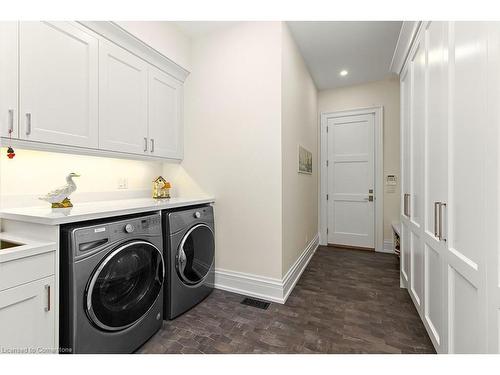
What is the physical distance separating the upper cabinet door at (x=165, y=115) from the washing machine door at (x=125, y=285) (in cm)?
105

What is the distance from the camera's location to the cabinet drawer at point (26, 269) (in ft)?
3.29

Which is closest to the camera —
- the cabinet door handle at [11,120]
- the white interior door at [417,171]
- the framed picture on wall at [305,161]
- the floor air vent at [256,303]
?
the cabinet door handle at [11,120]

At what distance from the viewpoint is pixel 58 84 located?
1.50 meters

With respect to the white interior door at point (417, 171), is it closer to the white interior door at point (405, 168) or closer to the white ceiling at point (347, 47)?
the white interior door at point (405, 168)

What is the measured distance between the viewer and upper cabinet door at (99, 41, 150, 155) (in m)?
1.77

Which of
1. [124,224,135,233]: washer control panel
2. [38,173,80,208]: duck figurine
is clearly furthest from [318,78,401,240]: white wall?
[38,173,80,208]: duck figurine

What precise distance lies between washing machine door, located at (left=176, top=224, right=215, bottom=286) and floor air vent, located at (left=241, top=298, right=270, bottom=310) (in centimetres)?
45

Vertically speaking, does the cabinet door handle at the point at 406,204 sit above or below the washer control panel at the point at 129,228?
above

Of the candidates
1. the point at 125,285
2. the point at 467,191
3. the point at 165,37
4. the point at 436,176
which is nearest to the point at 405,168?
the point at 436,176

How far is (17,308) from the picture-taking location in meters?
1.05

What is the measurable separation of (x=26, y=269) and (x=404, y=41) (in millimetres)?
3048

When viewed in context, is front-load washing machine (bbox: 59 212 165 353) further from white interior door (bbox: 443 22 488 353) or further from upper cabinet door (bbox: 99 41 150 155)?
white interior door (bbox: 443 22 488 353)

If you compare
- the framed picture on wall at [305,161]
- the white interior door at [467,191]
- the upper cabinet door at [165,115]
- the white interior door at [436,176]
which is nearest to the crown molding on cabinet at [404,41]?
the white interior door at [436,176]
